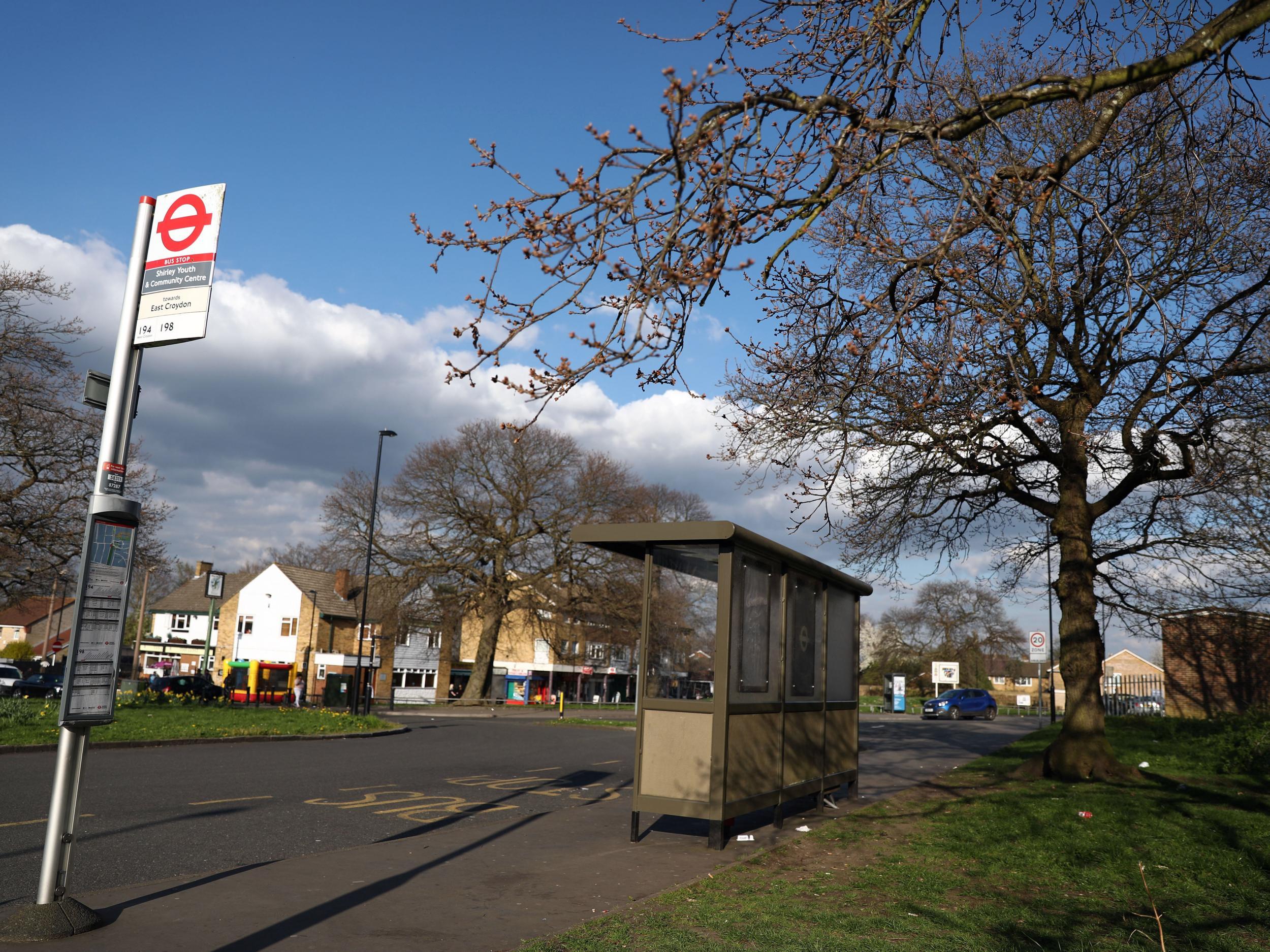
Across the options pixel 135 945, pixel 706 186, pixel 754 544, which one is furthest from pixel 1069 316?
pixel 135 945

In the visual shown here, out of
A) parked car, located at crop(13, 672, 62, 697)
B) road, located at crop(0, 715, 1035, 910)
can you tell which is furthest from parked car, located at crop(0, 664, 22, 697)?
road, located at crop(0, 715, 1035, 910)

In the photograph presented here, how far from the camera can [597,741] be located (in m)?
24.6

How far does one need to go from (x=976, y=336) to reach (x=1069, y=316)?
6095 mm

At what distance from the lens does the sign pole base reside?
201 inches

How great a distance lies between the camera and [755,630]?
968cm

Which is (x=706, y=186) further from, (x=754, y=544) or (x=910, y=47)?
(x=754, y=544)

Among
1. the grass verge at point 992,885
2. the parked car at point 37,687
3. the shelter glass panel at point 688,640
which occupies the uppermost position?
the shelter glass panel at point 688,640

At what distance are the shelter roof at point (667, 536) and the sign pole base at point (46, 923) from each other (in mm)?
Result: 4710

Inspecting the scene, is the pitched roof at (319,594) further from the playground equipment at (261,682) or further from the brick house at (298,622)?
the playground equipment at (261,682)

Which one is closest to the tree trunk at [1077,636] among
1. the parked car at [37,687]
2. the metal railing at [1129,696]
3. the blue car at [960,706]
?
the metal railing at [1129,696]

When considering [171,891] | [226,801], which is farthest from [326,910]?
[226,801]

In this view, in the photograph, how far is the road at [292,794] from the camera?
7.91m

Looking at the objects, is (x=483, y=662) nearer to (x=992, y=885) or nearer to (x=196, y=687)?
(x=196, y=687)

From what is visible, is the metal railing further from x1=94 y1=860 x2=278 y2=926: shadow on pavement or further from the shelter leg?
x1=94 y1=860 x2=278 y2=926: shadow on pavement
